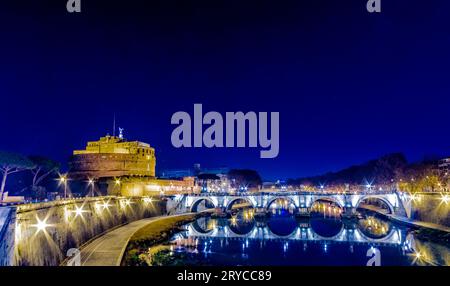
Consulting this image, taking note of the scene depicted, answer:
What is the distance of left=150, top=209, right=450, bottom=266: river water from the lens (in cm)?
3294

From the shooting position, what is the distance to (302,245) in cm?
4266

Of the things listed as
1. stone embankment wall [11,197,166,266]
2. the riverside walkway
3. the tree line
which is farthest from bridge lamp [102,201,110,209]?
the tree line

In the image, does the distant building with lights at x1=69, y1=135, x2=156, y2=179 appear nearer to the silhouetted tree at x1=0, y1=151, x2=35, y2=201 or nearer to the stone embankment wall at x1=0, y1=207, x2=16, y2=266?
the silhouetted tree at x1=0, y1=151, x2=35, y2=201

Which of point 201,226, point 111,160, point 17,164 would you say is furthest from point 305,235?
point 111,160

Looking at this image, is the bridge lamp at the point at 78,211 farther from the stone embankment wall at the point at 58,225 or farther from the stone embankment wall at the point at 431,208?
the stone embankment wall at the point at 431,208

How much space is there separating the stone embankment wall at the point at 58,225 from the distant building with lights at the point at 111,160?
38753mm

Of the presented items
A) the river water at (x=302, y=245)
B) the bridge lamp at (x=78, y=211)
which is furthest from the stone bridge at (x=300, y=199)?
the bridge lamp at (x=78, y=211)

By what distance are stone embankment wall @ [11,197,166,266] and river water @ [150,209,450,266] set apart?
857 cm

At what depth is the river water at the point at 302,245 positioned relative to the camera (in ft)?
108

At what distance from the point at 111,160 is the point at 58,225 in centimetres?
6252

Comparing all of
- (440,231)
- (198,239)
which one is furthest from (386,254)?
(198,239)

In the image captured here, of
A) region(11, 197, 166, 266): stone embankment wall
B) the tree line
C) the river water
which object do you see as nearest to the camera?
region(11, 197, 166, 266): stone embankment wall
